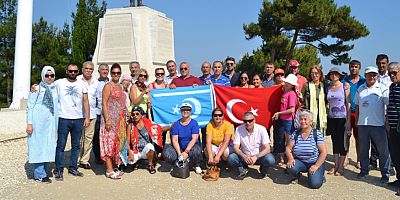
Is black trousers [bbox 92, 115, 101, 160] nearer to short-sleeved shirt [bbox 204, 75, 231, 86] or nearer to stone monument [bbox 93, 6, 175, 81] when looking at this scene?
short-sleeved shirt [bbox 204, 75, 231, 86]

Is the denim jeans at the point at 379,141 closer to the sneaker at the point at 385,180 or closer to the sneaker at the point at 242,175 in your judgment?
the sneaker at the point at 385,180

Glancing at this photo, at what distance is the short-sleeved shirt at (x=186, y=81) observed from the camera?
6988 mm

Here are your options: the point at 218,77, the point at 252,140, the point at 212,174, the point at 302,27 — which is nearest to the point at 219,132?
the point at 252,140

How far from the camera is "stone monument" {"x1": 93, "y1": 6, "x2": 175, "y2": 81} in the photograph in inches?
616

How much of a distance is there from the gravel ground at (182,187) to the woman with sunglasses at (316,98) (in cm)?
95

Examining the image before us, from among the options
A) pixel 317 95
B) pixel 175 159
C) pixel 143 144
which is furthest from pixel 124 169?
pixel 317 95

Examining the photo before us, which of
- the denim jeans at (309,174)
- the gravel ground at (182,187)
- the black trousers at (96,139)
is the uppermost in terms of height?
the black trousers at (96,139)

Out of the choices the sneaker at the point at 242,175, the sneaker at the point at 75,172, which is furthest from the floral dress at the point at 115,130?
the sneaker at the point at 242,175

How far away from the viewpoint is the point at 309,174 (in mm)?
5445

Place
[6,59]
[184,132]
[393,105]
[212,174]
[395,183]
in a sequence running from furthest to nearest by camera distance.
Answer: [6,59] → [184,132] → [212,174] → [395,183] → [393,105]

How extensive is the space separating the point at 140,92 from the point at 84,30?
26.6 m

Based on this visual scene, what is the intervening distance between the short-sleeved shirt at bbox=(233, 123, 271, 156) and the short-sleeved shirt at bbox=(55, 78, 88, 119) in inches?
101

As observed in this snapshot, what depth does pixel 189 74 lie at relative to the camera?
7062mm

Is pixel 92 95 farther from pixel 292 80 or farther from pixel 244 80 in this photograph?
pixel 292 80
